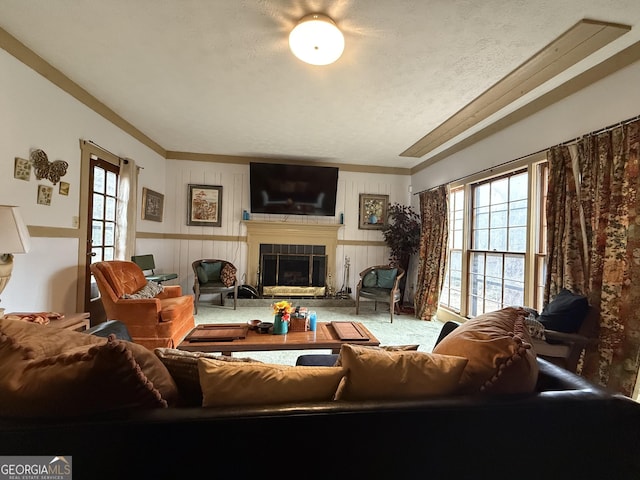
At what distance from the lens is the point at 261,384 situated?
932 millimetres

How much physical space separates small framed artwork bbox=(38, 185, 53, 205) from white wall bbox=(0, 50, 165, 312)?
0.12ft

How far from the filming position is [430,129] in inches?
148

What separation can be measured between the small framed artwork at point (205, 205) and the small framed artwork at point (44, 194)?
2.58 metres

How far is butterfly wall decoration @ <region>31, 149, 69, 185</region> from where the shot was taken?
8.09 ft

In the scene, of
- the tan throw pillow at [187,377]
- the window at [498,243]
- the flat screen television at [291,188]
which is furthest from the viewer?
the flat screen television at [291,188]

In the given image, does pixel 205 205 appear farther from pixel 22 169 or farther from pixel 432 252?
pixel 432 252

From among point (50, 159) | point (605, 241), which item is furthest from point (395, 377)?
point (50, 159)

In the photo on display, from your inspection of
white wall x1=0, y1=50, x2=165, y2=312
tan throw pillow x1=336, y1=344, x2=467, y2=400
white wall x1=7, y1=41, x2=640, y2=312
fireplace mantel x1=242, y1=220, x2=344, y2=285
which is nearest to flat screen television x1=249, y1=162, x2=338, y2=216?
fireplace mantel x1=242, y1=220, x2=344, y2=285

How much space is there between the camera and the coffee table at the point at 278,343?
2080 millimetres

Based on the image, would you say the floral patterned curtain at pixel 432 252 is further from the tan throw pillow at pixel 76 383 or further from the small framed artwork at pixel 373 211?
the tan throw pillow at pixel 76 383

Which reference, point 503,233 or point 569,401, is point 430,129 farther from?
point 569,401

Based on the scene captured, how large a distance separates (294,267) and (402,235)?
206 centimetres

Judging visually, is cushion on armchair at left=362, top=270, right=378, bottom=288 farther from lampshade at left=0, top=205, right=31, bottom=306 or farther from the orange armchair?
lampshade at left=0, top=205, right=31, bottom=306

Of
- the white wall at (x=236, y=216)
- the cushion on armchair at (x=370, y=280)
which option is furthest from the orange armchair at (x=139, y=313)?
the cushion on armchair at (x=370, y=280)
